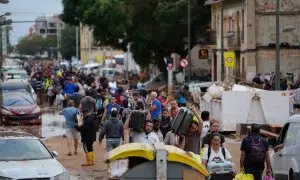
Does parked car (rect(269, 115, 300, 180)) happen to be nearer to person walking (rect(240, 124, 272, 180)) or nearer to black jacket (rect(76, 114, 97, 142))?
person walking (rect(240, 124, 272, 180))

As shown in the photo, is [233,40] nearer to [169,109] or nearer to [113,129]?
[169,109]

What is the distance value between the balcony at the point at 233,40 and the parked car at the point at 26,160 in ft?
121

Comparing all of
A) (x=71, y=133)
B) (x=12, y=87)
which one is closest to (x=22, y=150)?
(x=71, y=133)

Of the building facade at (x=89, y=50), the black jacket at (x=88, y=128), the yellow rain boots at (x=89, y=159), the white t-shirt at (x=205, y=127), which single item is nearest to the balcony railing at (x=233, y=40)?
the yellow rain boots at (x=89, y=159)

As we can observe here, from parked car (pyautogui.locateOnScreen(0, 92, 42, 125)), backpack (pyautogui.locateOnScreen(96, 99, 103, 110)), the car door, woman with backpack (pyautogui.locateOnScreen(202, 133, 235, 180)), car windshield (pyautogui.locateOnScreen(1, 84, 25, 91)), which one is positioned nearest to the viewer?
woman with backpack (pyautogui.locateOnScreen(202, 133, 235, 180))

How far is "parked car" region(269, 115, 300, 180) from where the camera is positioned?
51.2 feet

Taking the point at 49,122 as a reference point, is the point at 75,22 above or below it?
above

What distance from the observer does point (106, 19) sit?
6544cm

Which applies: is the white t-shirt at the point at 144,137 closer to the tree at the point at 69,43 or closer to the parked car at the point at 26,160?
the parked car at the point at 26,160

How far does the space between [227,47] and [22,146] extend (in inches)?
1599

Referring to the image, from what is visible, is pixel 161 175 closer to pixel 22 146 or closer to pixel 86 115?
pixel 22 146

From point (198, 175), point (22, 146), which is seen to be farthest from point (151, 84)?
point (198, 175)

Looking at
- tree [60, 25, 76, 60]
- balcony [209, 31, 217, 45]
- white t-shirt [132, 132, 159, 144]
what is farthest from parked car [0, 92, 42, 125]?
tree [60, 25, 76, 60]

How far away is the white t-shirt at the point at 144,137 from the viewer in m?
17.5
